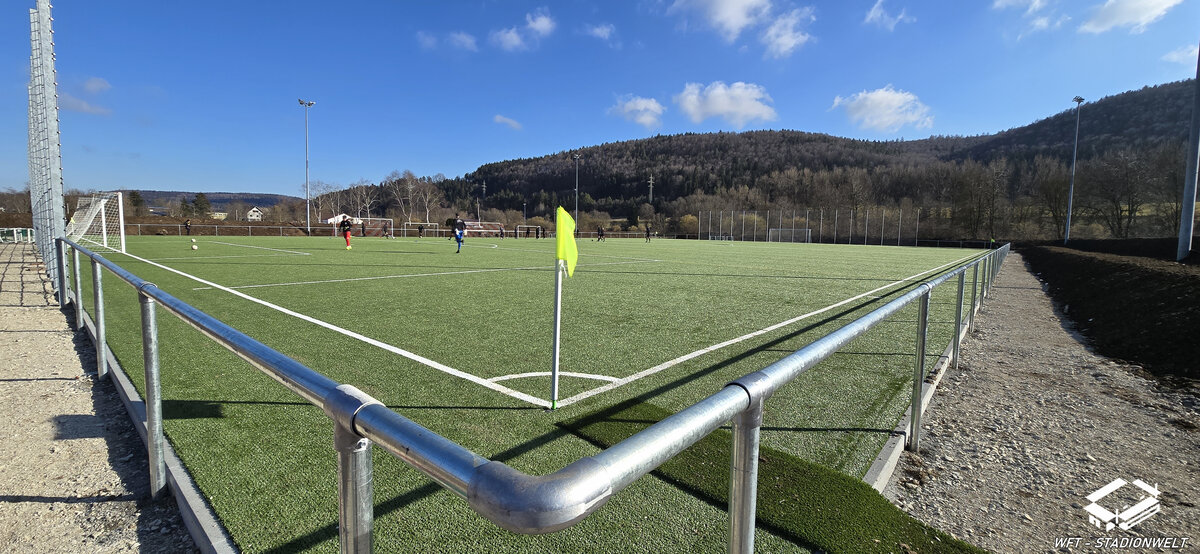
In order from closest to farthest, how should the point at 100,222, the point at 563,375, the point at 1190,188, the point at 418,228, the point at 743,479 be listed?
the point at 743,479 < the point at 563,375 < the point at 1190,188 < the point at 100,222 < the point at 418,228

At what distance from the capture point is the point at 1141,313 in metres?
7.39

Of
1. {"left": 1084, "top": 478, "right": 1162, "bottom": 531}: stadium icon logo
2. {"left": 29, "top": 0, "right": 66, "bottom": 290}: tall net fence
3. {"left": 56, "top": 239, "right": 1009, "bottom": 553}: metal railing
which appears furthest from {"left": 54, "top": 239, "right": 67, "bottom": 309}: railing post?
{"left": 1084, "top": 478, "right": 1162, "bottom": 531}: stadium icon logo

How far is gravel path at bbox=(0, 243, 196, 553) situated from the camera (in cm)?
223

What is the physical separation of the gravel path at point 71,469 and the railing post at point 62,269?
2.77 meters

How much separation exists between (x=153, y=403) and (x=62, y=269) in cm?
727

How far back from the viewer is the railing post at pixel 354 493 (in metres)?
1.01

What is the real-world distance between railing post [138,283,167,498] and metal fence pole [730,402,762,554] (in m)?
2.79

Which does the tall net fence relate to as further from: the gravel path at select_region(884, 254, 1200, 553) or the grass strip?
the gravel path at select_region(884, 254, 1200, 553)

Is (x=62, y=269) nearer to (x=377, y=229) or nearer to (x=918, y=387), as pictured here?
(x=918, y=387)

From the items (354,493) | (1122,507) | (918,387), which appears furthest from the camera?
(918,387)

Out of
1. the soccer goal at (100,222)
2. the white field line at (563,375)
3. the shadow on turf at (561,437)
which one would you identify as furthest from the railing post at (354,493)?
the soccer goal at (100,222)

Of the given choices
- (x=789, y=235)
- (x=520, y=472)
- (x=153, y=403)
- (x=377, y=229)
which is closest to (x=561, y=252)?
(x=153, y=403)

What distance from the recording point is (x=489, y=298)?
891 cm

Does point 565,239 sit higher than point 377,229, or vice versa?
point 377,229
